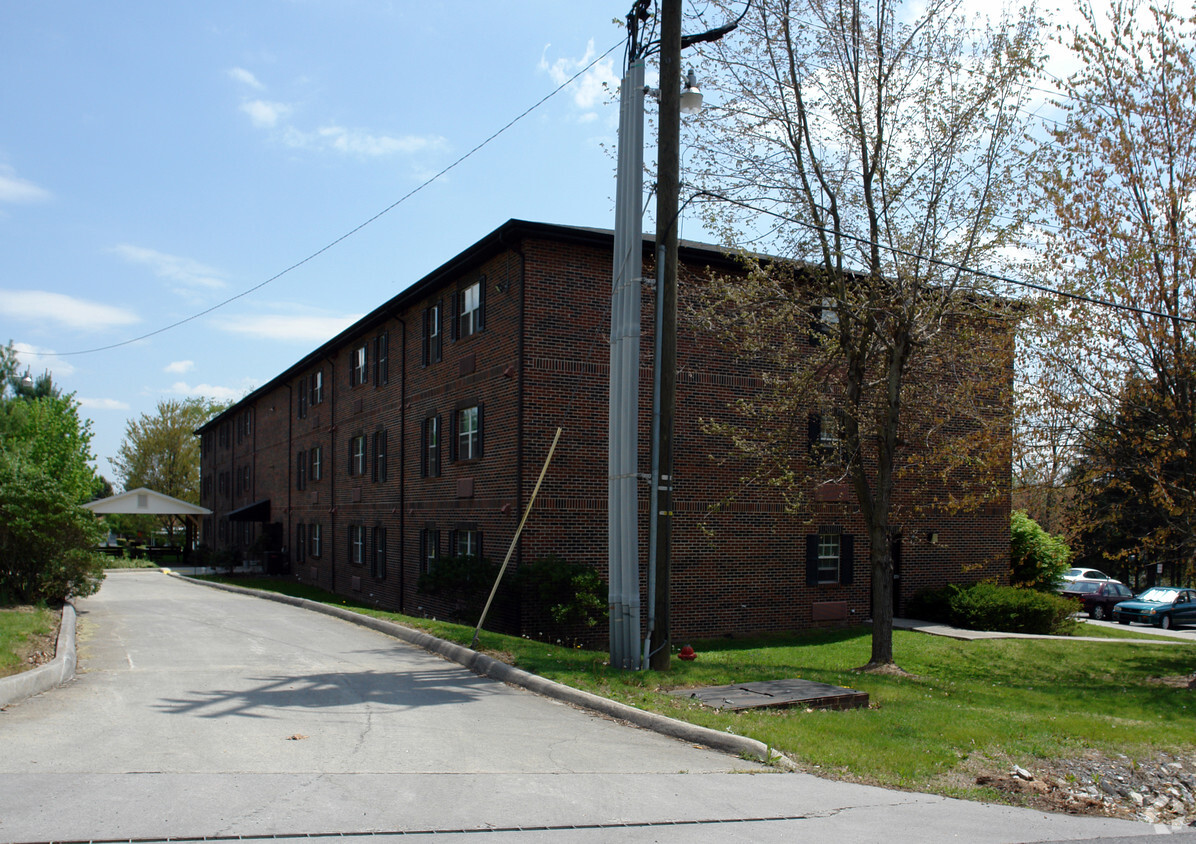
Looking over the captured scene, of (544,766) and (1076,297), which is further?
(1076,297)

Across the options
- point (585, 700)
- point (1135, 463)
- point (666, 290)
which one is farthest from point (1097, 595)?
point (585, 700)

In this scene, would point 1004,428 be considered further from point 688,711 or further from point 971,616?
point 688,711

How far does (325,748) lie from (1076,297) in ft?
42.9

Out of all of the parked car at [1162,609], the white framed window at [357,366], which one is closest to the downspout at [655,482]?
the white framed window at [357,366]

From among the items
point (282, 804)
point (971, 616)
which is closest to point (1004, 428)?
point (971, 616)

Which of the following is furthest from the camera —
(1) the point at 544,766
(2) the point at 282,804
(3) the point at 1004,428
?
(3) the point at 1004,428

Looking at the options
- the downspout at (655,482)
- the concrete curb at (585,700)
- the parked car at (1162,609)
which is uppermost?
the downspout at (655,482)

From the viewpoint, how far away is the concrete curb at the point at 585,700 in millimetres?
8414

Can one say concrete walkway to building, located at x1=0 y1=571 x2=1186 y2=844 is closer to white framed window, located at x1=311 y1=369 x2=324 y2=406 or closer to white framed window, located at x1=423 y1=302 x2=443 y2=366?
white framed window, located at x1=423 y1=302 x2=443 y2=366

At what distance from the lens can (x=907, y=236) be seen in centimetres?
1594

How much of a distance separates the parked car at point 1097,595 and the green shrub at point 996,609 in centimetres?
1272

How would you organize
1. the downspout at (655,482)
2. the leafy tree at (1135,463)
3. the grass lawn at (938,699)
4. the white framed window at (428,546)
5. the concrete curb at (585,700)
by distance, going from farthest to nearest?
the white framed window at (428,546), the leafy tree at (1135,463), the downspout at (655,482), the grass lawn at (938,699), the concrete curb at (585,700)

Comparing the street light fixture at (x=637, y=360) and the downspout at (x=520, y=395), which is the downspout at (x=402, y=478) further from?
the street light fixture at (x=637, y=360)

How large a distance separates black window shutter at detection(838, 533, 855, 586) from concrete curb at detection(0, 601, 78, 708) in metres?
16.4
